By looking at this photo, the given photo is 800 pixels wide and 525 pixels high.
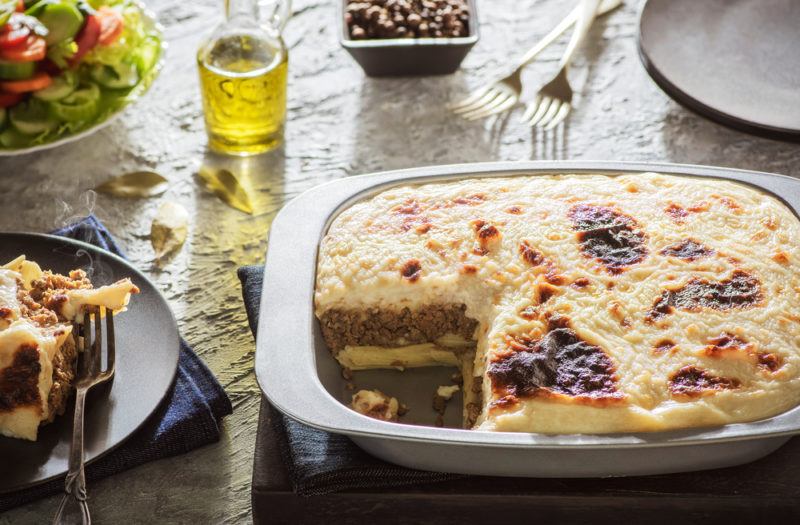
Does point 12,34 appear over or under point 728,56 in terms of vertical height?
over

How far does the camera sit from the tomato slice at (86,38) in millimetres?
3504

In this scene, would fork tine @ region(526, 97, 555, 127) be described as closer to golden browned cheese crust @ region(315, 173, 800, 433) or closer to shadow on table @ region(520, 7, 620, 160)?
shadow on table @ region(520, 7, 620, 160)

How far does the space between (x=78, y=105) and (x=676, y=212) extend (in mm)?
2127

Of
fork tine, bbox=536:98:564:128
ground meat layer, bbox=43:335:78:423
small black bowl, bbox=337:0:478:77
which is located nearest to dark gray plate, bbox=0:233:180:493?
ground meat layer, bbox=43:335:78:423

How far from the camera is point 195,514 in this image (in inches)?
102

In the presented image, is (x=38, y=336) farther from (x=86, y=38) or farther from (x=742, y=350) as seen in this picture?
(x=742, y=350)

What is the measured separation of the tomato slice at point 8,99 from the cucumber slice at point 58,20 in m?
0.22

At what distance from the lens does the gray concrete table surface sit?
11.0 feet

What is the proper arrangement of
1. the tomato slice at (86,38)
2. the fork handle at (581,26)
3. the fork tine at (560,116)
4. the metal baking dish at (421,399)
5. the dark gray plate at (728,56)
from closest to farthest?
the metal baking dish at (421,399) → the tomato slice at (86,38) → the dark gray plate at (728,56) → the fork tine at (560,116) → the fork handle at (581,26)

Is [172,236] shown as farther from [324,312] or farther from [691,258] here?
[691,258]

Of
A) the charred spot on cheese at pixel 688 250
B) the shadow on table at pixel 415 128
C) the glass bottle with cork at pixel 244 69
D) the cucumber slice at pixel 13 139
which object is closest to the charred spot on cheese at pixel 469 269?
the charred spot on cheese at pixel 688 250

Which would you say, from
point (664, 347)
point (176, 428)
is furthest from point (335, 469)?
point (664, 347)

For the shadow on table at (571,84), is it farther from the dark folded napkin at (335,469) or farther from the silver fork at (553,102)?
the dark folded napkin at (335,469)

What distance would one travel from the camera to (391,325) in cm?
270
